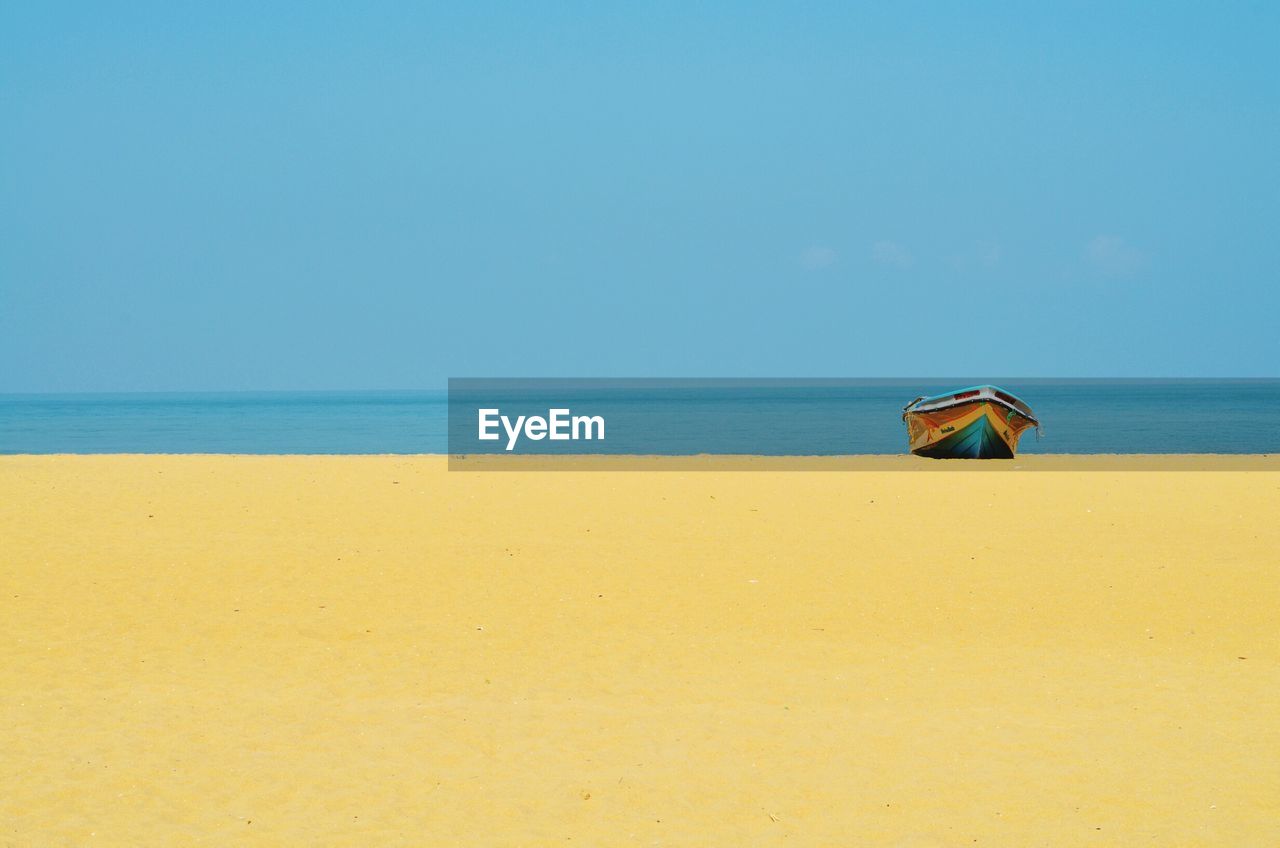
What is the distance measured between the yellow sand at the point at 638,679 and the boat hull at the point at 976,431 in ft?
50.8

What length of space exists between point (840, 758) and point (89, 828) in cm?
444

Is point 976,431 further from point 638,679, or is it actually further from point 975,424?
point 638,679

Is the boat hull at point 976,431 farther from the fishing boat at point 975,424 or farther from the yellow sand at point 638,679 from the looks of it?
the yellow sand at point 638,679

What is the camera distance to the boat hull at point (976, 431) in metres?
35.4

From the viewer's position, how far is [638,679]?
9961mm

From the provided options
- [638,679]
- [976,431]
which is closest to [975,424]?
[976,431]

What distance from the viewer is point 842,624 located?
1204cm

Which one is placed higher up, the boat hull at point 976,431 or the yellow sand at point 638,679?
the boat hull at point 976,431

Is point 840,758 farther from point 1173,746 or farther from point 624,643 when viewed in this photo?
point 624,643

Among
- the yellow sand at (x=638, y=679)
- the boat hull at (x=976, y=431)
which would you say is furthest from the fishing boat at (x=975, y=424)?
the yellow sand at (x=638, y=679)

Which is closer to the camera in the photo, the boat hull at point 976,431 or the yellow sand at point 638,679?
the yellow sand at point 638,679

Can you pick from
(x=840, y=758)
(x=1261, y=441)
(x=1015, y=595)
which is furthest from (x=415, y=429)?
(x=840, y=758)

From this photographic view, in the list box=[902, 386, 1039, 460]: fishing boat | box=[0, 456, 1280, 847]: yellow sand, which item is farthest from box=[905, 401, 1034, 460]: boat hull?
box=[0, 456, 1280, 847]: yellow sand

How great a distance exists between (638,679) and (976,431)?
2744 centimetres
